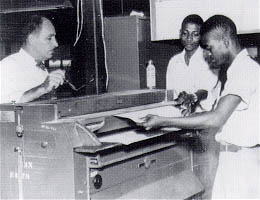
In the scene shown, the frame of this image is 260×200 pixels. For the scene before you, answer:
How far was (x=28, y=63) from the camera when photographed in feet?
10.5

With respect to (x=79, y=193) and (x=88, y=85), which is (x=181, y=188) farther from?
(x=88, y=85)

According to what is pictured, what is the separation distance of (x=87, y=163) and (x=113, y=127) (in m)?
0.29

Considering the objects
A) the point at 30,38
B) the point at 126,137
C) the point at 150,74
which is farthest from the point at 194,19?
the point at 126,137

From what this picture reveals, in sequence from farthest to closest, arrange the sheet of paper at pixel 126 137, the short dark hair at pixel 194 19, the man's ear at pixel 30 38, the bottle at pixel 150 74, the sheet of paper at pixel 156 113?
1. the bottle at pixel 150 74
2. the short dark hair at pixel 194 19
3. the man's ear at pixel 30 38
4. the sheet of paper at pixel 156 113
5. the sheet of paper at pixel 126 137

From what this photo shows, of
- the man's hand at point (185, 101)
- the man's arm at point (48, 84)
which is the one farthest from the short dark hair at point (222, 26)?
the man's arm at point (48, 84)

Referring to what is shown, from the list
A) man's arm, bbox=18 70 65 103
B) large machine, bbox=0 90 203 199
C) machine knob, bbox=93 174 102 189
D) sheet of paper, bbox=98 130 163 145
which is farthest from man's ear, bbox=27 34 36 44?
machine knob, bbox=93 174 102 189

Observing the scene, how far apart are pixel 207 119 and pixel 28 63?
153 cm

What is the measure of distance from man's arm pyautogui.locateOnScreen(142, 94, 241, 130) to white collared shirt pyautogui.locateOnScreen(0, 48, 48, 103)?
1.00 m

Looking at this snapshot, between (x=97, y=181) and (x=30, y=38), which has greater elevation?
(x=30, y=38)

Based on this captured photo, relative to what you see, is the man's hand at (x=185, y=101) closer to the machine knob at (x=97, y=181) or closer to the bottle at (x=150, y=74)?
the bottle at (x=150, y=74)

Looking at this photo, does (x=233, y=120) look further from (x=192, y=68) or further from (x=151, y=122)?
(x=192, y=68)

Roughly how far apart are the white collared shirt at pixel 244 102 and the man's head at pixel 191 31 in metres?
1.26

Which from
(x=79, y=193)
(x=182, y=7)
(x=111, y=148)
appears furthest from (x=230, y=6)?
(x=79, y=193)

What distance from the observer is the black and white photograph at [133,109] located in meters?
2.11
